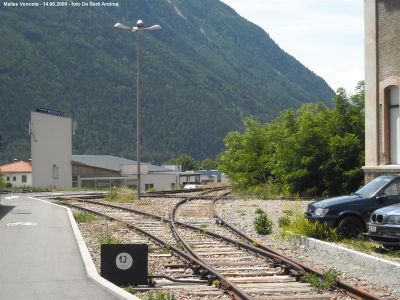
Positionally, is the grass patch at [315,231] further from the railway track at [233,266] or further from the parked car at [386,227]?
the parked car at [386,227]

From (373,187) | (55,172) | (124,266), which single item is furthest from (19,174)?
(124,266)

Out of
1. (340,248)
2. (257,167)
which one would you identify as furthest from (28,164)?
(340,248)

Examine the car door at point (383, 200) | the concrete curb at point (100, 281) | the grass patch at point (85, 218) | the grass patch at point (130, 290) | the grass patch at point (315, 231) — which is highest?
the car door at point (383, 200)

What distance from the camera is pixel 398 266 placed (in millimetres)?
10711

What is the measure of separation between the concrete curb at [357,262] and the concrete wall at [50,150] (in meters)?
88.0

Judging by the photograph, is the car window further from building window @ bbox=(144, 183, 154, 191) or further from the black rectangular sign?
building window @ bbox=(144, 183, 154, 191)

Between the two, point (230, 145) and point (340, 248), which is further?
point (230, 145)

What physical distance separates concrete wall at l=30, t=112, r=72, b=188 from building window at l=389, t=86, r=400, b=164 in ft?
264

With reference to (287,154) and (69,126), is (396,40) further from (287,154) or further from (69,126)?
(69,126)

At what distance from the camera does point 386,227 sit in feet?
42.1

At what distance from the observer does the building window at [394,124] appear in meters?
22.9

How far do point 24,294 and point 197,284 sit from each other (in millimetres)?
2761

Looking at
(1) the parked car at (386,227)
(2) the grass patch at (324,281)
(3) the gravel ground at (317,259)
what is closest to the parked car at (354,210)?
(3) the gravel ground at (317,259)

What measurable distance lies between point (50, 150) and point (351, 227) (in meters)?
89.4
